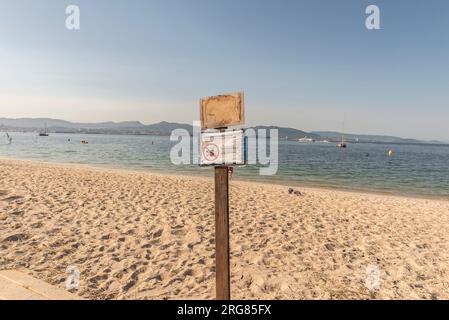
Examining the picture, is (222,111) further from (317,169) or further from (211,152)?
(317,169)

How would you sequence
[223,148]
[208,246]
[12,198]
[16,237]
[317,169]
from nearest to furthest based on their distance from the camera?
[223,148] < [16,237] < [208,246] < [12,198] < [317,169]

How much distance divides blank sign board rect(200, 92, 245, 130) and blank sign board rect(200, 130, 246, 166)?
0.12 metres

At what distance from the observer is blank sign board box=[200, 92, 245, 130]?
3234 millimetres

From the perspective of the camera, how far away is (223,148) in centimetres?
326

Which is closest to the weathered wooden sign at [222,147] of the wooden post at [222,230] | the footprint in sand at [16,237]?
the wooden post at [222,230]

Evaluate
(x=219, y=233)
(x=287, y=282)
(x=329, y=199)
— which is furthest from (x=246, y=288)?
(x=329, y=199)

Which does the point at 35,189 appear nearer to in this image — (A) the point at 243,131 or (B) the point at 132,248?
(B) the point at 132,248

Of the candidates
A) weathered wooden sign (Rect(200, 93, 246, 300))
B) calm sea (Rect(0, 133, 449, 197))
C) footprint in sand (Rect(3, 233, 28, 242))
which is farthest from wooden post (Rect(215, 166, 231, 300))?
calm sea (Rect(0, 133, 449, 197))

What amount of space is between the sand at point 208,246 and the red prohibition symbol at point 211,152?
2758 millimetres

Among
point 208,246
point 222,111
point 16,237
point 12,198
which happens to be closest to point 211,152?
point 222,111

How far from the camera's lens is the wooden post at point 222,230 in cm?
346

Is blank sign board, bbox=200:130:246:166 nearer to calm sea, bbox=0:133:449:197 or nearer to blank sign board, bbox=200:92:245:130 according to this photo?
blank sign board, bbox=200:92:245:130

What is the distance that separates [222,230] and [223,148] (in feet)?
3.37
